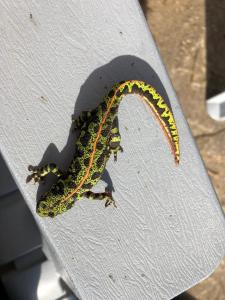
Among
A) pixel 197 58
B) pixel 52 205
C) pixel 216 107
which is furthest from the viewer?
pixel 197 58

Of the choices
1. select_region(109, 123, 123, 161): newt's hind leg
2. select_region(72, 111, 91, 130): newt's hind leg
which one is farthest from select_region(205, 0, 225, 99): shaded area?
select_region(72, 111, 91, 130): newt's hind leg

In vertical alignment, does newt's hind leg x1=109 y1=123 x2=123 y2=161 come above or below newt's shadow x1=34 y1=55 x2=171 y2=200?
below

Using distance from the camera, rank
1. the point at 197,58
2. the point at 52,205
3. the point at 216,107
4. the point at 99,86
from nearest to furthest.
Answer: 1. the point at 52,205
2. the point at 99,86
3. the point at 216,107
4. the point at 197,58

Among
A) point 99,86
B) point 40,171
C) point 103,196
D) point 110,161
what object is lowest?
point 103,196

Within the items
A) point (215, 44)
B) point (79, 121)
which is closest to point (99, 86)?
point (79, 121)

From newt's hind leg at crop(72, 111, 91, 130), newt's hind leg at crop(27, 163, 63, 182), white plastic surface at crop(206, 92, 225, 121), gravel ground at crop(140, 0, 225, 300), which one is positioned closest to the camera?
newt's hind leg at crop(27, 163, 63, 182)

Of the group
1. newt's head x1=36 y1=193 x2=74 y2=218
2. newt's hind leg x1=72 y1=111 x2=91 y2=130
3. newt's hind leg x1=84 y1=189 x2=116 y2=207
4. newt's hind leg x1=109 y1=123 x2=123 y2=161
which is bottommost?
newt's hind leg x1=84 y1=189 x2=116 y2=207

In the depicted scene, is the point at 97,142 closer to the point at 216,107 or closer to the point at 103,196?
the point at 103,196

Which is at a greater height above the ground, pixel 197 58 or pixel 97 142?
pixel 197 58

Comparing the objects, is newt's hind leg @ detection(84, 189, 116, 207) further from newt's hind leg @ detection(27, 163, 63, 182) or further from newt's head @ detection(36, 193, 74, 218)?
newt's hind leg @ detection(27, 163, 63, 182)
